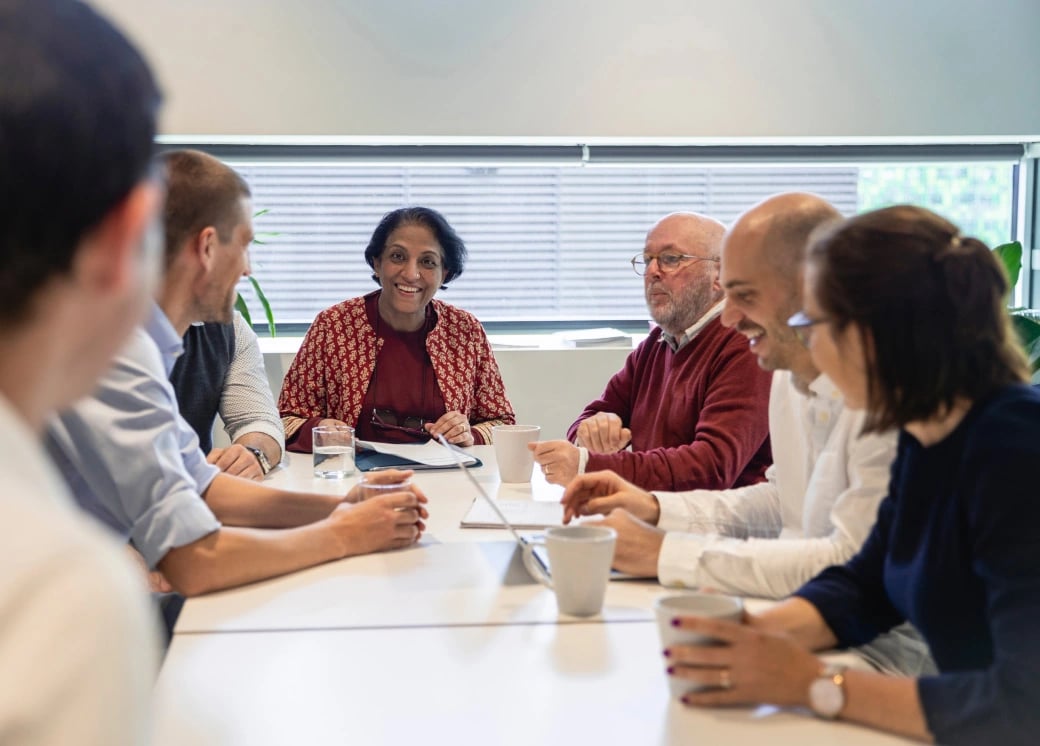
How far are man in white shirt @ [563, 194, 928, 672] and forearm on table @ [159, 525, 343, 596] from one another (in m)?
0.47

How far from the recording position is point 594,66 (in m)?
3.82

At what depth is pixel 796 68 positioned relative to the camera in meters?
3.89

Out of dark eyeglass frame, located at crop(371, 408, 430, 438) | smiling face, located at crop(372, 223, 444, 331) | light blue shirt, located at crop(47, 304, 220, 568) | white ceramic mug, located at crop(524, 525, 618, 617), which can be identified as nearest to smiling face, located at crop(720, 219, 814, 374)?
white ceramic mug, located at crop(524, 525, 618, 617)

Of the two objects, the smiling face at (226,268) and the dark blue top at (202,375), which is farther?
the dark blue top at (202,375)

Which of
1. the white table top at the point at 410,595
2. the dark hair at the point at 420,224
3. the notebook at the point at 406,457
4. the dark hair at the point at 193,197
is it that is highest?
the dark hair at the point at 193,197

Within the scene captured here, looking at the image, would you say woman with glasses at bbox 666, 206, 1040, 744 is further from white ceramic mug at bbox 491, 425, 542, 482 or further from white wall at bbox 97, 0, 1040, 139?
white wall at bbox 97, 0, 1040, 139

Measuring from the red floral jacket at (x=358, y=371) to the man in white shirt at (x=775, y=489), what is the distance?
1232 millimetres

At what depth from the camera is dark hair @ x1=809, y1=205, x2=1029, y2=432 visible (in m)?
1.11

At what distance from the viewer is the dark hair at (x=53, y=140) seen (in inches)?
19.6

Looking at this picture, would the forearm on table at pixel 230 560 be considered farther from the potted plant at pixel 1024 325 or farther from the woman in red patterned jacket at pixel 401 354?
the potted plant at pixel 1024 325

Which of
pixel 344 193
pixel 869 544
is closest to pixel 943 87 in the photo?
pixel 344 193

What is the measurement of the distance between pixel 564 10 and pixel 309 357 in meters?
1.65

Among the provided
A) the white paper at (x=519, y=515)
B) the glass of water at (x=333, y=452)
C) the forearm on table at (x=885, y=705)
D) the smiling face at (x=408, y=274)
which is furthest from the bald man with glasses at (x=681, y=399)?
the forearm on table at (x=885, y=705)

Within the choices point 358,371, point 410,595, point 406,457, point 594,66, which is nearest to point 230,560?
point 410,595
